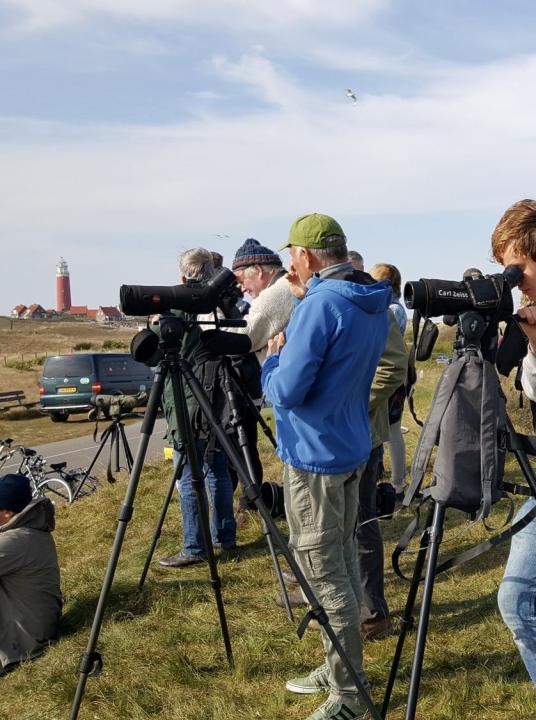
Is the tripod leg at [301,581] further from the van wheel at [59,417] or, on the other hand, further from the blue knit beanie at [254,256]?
the van wheel at [59,417]

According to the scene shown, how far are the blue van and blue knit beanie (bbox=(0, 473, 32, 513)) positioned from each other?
51.2 ft

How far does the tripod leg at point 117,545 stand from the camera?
316cm

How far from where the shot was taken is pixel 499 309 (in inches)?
95.5

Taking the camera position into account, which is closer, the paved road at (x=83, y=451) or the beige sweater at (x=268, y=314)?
the beige sweater at (x=268, y=314)

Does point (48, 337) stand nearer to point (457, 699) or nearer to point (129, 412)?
point (129, 412)

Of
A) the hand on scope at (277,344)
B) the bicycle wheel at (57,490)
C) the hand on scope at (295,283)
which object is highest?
the hand on scope at (295,283)

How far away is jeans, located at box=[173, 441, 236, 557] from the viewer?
523cm

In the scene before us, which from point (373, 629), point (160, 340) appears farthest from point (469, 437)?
point (373, 629)

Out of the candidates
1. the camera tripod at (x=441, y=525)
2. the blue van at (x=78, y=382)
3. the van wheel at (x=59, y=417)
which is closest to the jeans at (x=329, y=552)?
the camera tripod at (x=441, y=525)

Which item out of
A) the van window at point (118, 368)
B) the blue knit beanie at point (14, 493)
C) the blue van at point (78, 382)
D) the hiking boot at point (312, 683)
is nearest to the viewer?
the hiking boot at point (312, 683)

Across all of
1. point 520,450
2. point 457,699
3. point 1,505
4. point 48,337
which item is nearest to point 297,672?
point 457,699

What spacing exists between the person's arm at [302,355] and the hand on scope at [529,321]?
2.51ft

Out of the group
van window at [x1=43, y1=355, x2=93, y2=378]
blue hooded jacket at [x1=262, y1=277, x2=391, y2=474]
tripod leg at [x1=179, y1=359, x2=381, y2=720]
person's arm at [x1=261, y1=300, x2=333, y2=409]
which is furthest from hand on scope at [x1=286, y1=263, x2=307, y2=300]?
van window at [x1=43, y1=355, x2=93, y2=378]

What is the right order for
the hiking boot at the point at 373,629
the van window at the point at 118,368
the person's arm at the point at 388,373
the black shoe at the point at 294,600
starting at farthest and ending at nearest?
the van window at the point at 118,368 → the black shoe at the point at 294,600 → the person's arm at the point at 388,373 → the hiking boot at the point at 373,629
